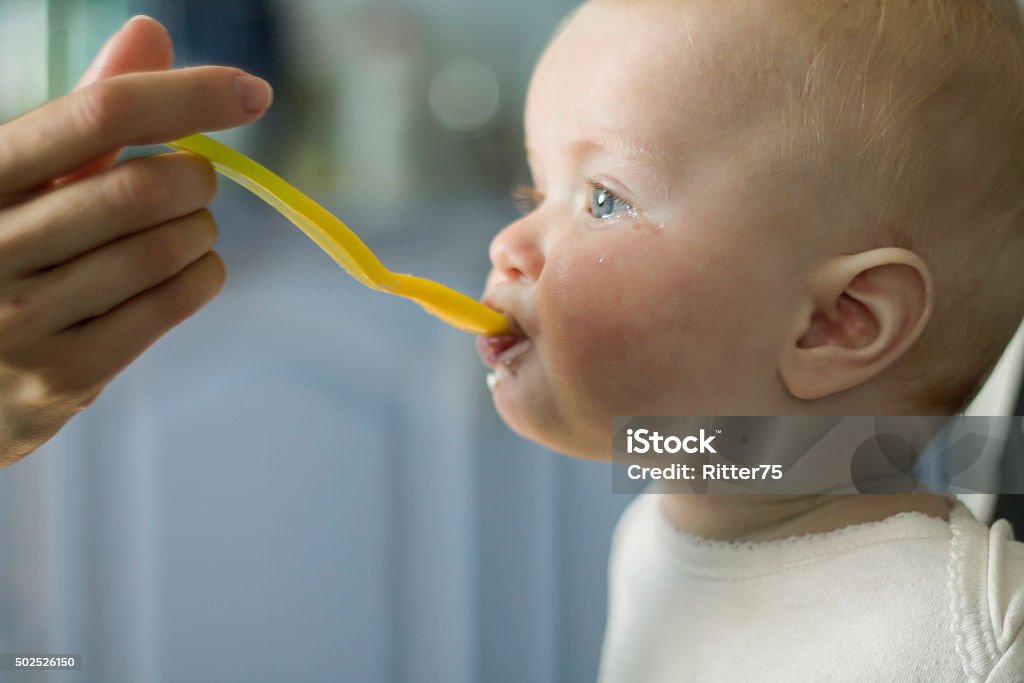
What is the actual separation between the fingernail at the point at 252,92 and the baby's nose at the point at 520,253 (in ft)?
0.59

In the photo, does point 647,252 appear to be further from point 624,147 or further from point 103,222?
point 103,222

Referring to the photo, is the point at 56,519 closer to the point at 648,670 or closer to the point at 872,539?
the point at 648,670

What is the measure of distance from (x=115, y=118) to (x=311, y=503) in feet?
2.90

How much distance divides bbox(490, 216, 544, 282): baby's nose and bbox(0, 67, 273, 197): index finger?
0.19 meters

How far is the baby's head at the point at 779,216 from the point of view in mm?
554

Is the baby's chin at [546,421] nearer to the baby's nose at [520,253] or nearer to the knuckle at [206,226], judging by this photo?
the baby's nose at [520,253]

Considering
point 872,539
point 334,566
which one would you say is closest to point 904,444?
point 872,539

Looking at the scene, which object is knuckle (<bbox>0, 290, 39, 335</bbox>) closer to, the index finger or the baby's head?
the index finger

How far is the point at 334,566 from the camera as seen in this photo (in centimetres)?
130

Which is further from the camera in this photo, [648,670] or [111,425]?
[111,425]

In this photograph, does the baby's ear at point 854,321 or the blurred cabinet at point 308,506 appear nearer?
the baby's ear at point 854,321

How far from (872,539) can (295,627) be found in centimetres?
88

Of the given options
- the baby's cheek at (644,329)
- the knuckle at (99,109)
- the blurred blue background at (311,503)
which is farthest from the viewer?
the blurred blue background at (311,503)

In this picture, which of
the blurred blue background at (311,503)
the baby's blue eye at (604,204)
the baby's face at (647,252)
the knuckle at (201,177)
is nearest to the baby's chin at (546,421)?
the baby's face at (647,252)
